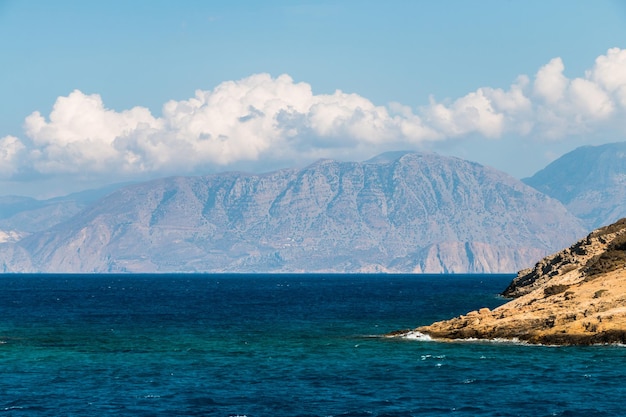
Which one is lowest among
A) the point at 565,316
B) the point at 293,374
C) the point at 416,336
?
the point at 293,374

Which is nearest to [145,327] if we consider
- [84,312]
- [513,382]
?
[84,312]

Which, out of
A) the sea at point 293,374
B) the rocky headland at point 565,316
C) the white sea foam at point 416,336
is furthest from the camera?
the white sea foam at point 416,336

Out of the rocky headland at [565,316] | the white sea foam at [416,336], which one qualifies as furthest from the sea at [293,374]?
the rocky headland at [565,316]

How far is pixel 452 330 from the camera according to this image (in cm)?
9719

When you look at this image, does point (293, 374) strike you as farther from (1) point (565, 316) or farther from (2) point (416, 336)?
(1) point (565, 316)

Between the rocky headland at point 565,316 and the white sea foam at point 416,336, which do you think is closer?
the rocky headland at point 565,316

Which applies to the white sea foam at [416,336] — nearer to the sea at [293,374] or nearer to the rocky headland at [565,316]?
the rocky headland at [565,316]

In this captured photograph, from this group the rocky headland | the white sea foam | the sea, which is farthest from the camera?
the white sea foam

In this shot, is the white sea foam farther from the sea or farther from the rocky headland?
the sea

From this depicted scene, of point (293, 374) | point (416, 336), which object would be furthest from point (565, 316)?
point (293, 374)

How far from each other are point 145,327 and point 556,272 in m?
79.5

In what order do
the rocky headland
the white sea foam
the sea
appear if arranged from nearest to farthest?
1. the sea
2. the rocky headland
3. the white sea foam

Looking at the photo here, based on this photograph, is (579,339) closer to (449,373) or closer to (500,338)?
(500,338)

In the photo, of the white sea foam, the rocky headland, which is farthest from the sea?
the rocky headland
